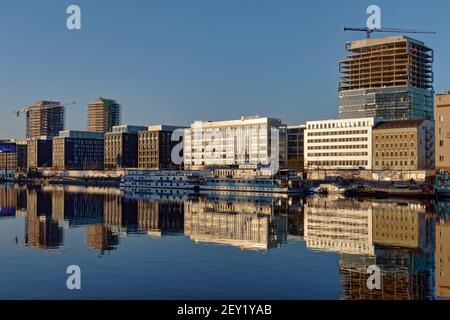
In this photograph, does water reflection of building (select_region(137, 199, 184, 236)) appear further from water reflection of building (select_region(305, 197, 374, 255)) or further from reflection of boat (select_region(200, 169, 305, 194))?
reflection of boat (select_region(200, 169, 305, 194))

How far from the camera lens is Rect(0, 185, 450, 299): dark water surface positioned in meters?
31.1

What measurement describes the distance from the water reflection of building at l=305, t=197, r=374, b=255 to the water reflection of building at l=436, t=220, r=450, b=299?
5273 millimetres

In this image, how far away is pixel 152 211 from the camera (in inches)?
3324

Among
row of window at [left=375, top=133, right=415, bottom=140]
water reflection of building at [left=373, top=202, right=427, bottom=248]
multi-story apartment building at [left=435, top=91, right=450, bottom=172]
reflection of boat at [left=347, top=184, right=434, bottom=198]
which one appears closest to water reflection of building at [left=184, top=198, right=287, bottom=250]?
water reflection of building at [left=373, top=202, right=427, bottom=248]

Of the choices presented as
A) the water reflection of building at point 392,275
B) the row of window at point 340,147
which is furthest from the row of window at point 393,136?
the water reflection of building at point 392,275

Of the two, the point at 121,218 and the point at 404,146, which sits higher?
the point at 404,146

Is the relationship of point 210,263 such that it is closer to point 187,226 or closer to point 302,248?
point 302,248

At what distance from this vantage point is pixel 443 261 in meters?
40.0

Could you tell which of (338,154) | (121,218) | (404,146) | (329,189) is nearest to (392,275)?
(121,218)

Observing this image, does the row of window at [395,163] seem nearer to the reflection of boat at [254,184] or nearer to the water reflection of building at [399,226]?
the reflection of boat at [254,184]

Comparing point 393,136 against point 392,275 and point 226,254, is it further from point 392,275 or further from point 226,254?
point 392,275

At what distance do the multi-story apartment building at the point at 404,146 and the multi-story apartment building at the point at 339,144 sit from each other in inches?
135

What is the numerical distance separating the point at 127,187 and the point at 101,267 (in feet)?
387

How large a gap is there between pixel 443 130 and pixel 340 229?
234 ft
